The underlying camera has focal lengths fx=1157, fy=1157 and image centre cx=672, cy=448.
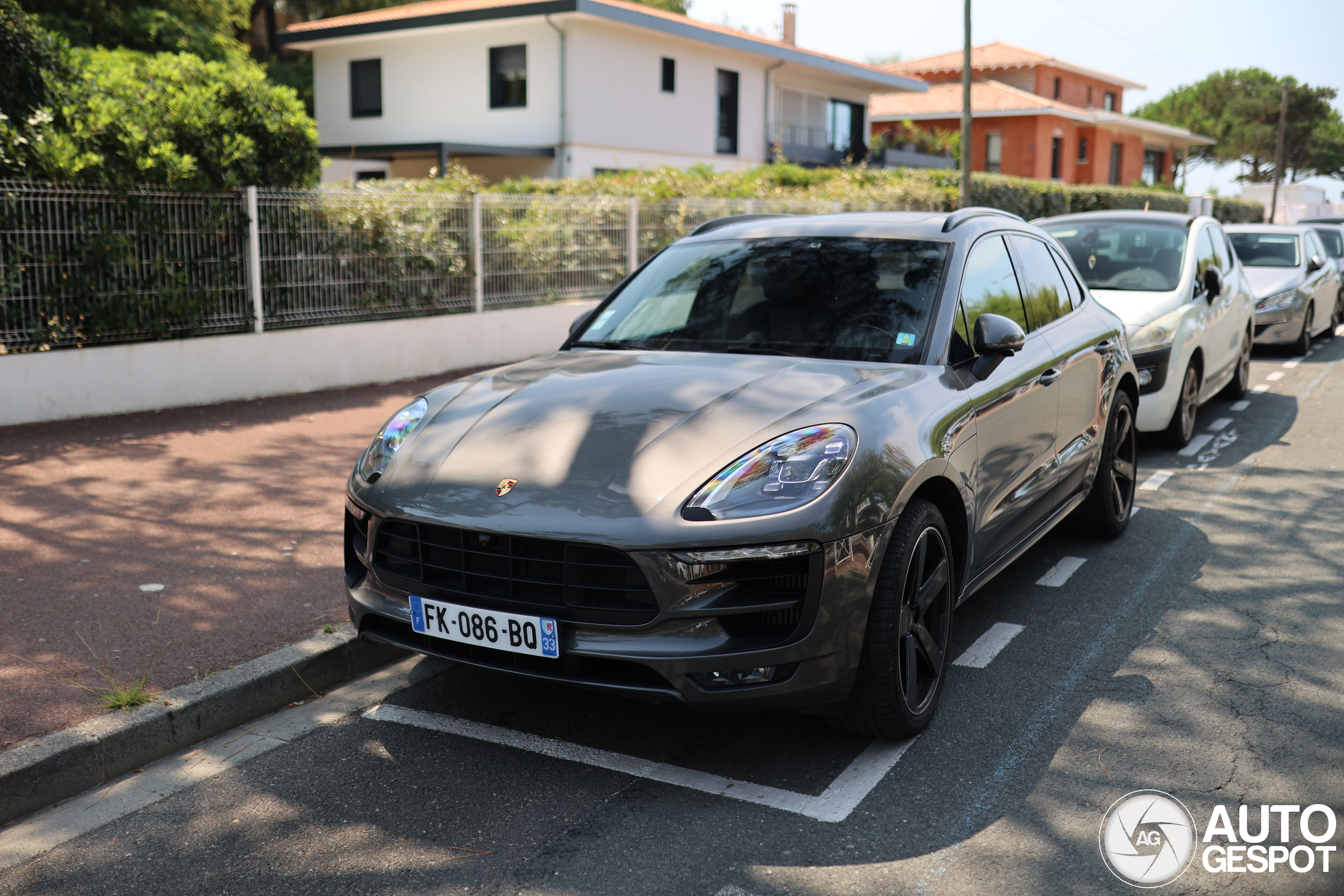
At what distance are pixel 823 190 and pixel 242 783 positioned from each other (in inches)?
702

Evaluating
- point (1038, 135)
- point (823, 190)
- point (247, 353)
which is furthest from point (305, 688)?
point (1038, 135)

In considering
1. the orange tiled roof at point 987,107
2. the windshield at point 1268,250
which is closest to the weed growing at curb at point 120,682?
the windshield at point 1268,250

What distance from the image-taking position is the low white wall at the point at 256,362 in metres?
8.68

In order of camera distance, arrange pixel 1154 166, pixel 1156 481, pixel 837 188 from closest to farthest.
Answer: pixel 1156 481 < pixel 837 188 < pixel 1154 166

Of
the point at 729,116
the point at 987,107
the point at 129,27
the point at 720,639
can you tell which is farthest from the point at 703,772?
the point at 987,107

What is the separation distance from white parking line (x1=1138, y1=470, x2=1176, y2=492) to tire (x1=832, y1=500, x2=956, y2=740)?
3.96m

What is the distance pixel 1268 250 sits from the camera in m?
15.3

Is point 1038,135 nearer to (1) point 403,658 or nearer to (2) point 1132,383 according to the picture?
(2) point 1132,383

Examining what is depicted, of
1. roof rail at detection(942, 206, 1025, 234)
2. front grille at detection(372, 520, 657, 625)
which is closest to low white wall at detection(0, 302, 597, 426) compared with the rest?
front grille at detection(372, 520, 657, 625)

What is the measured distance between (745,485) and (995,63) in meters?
53.8

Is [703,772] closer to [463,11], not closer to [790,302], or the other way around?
[790,302]

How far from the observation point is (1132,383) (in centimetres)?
634

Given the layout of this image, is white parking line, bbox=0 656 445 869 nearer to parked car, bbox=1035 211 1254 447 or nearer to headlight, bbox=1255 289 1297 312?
parked car, bbox=1035 211 1254 447

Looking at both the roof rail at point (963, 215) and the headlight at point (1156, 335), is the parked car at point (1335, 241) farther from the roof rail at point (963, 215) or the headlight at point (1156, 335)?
the roof rail at point (963, 215)
